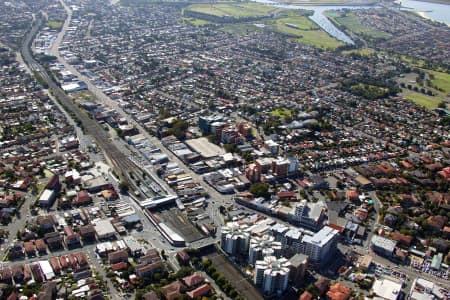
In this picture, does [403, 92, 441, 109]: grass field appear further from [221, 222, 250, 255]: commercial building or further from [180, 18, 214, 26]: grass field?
[180, 18, 214, 26]: grass field

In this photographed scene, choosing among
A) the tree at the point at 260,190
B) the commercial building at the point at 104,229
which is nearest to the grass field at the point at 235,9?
the tree at the point at 260,190

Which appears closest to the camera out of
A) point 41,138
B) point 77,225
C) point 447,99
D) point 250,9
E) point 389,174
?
point 77,225

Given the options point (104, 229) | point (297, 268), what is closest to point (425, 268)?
point (297, 268)

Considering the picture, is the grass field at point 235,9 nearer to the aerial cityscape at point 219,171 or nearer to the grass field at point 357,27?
the grass field at point 357,27

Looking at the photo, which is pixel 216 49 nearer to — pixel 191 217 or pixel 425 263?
pixel 191 217

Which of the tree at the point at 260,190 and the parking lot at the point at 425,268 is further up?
the tree at the point at 260,190

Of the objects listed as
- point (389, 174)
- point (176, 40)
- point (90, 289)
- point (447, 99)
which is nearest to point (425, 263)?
point (389, 174)

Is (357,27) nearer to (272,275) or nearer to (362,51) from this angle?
(362,51)
